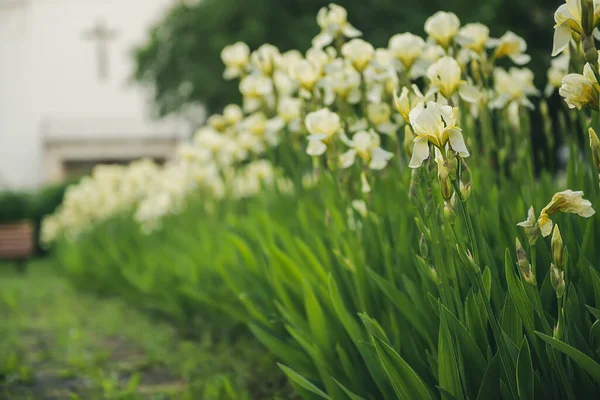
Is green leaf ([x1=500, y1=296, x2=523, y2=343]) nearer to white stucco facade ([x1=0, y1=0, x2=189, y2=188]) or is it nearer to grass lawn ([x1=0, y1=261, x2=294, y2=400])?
grass lawn ([x1=0, y1=261, x2=294, y2=400])

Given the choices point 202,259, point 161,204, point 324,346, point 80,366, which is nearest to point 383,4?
point 161,204

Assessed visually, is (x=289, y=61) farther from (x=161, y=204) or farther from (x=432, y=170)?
(x=161, y=204)

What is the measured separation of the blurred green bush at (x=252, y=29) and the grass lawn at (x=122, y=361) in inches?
182

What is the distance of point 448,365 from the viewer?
1234 millimetres

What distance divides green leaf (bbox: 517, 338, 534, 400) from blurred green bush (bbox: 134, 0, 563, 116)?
5.74m

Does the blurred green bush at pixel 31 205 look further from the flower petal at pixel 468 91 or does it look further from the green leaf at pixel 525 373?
the green leaf at pixel 525 373

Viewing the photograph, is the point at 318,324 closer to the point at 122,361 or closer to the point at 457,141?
the point at 457,141

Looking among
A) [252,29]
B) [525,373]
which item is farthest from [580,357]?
[252,29]

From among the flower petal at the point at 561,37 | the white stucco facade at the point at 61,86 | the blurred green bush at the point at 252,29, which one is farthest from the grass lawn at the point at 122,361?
the white stucco facade at the point at 61,86

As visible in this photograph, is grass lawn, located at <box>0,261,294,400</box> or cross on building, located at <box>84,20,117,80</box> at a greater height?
cross on building, located at <box>84,20,117,80</box>

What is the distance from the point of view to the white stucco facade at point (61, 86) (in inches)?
790

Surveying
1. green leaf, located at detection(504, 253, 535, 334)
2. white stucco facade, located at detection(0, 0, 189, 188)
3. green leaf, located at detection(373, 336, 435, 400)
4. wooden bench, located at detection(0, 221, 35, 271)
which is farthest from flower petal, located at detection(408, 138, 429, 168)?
white stucco facade, located at detection(0, 0, 189, 188)

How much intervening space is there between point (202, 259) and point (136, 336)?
668mm

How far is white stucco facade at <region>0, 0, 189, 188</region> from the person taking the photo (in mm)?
20062
